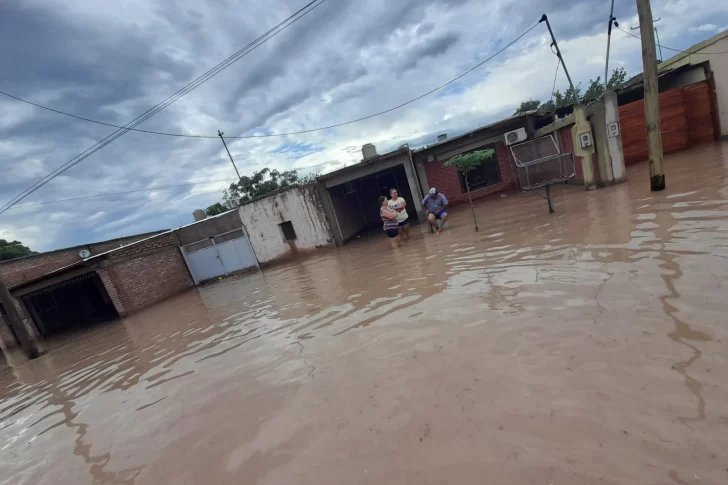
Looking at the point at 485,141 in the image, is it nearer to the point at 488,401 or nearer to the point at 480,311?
the point at 480,311

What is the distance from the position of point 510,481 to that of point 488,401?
610 mm

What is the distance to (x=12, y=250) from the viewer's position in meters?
26.0

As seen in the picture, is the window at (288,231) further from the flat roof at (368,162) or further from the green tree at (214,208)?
the green tree at (214,208)

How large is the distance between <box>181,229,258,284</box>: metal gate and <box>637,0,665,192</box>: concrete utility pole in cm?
1463

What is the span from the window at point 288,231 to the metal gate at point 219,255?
183 cm

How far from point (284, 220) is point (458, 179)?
8.44 m

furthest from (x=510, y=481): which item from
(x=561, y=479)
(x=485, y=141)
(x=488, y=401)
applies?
(x=485, y=141)

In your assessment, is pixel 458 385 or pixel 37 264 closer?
pixel 458 385

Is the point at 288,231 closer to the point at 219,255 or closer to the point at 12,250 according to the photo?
the point at 219,255

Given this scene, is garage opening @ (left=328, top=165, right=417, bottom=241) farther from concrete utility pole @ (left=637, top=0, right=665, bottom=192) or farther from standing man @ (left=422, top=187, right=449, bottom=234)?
concrete utility pole @ (left=637, top=0, right=665, bottom=192)

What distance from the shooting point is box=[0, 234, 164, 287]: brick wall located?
17.8 meters

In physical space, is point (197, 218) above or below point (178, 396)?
above


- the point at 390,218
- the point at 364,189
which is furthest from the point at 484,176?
the point at 390,218

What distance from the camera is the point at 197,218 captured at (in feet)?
62.4
